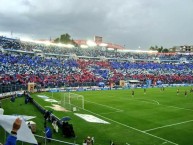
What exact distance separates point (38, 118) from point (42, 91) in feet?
109

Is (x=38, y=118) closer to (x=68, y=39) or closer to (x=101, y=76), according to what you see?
(x=101, y=76)

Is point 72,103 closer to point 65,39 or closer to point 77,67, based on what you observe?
point 77,67

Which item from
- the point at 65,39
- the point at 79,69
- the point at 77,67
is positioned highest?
the point at 65,39

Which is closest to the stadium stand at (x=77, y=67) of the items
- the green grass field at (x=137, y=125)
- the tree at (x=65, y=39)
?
the green grass field at (x=137, y=125)

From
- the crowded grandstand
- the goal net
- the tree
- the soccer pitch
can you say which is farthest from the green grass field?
the tree

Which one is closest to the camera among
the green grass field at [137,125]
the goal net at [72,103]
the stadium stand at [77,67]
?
the green grass field at [137,125]

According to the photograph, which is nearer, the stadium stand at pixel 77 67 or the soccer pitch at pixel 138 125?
the soccer pitch at pixel 138 125

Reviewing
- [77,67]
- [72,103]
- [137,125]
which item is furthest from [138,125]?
[77,67]

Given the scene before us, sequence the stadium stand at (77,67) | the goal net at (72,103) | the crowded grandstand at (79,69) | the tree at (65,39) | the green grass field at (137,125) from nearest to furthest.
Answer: the green grass field at (137,125) < the goal net at (72,103) < the crowded grandstand at (79,69) < the stadium stand at (77,67) < the tree at (65,39)

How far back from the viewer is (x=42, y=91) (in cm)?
6481

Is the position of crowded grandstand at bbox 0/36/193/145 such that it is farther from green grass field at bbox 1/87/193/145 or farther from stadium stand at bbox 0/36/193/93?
green grass field at bbox 1/87/193/145

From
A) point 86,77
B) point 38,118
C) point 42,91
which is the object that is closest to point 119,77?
point 86,77

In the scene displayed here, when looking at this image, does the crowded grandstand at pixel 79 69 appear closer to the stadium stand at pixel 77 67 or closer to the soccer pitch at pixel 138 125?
the stadium stand at pixel 77 67

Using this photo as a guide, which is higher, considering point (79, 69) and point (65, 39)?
point (65, 39)
